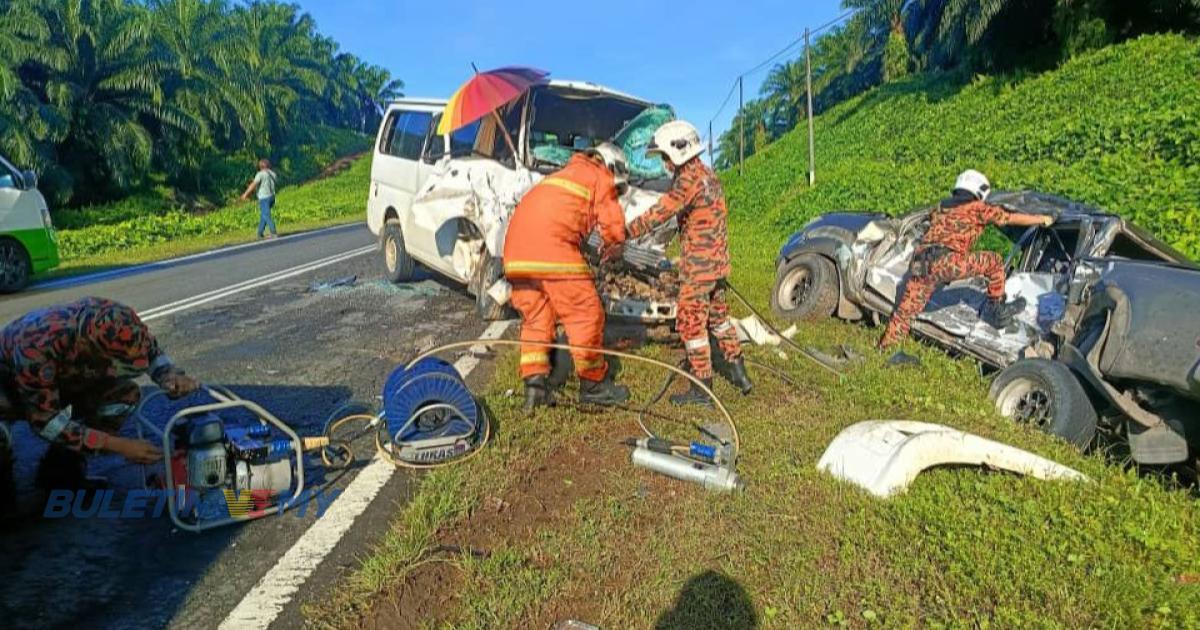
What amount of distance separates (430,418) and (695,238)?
7.04 ft

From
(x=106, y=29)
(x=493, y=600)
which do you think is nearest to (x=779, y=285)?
(x=493, y=600)

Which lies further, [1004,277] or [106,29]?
[106,29]

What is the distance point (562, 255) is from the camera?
428 centimetres

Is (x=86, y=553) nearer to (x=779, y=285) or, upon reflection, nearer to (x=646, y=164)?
(x=646, y=164)

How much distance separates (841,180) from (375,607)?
1461 cm

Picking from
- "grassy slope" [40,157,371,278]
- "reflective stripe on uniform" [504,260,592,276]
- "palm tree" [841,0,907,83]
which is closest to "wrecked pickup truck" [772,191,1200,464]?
"reflective stripe on uniform" [504,260,592,276]

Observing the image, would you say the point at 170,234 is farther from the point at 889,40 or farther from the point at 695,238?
the point at 889,40

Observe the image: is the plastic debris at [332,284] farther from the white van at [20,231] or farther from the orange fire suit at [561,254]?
the orange fire suit at [561,254]

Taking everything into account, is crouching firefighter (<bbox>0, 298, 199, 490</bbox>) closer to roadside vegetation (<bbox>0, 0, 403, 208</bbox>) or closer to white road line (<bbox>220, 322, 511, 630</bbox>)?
white road line (<bbox>220, 322, 511, 630</bbox>)

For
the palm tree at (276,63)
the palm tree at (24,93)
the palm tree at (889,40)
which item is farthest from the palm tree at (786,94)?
the palm tree at (24,93)

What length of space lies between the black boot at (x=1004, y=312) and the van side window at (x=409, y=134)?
241 inches

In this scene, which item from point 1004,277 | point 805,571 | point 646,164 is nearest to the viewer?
point 805,571

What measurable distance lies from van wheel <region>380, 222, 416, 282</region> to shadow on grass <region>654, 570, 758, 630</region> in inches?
267

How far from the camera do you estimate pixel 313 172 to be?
4466 centimetres
